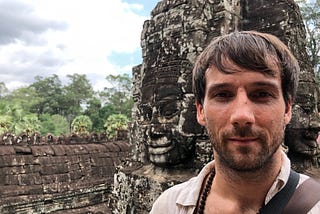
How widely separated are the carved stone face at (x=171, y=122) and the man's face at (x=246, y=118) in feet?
3.36

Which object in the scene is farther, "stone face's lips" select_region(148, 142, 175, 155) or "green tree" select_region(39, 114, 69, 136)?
"green tree" select_region(39, 114, 69, 136)

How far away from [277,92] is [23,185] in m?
5.58

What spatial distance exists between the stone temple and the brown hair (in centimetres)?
101

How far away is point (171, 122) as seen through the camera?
2.19 metres

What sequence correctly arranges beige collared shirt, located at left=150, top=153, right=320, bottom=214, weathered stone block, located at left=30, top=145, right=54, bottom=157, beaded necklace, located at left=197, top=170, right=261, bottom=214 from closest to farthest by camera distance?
beige collared shirt, located at left=150, top=153, right=320, bottom=214 → beaded necklace, located at left=197, top=170, right=261, bottom=214 → weathered stone block, located at left=30, top=145, right=54, bottom=157

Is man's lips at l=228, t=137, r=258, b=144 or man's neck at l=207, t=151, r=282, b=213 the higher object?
man's lips at l=228, t=137, r=258, b=144

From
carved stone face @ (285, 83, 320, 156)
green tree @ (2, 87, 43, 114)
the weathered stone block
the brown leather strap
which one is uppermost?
green tree @ (2, 87, 43, 114)

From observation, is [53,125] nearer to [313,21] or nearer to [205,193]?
[313,21]

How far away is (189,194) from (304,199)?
15.7 inches

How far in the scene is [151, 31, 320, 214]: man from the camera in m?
1.05

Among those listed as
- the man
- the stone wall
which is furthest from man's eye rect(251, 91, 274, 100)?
the stone wall

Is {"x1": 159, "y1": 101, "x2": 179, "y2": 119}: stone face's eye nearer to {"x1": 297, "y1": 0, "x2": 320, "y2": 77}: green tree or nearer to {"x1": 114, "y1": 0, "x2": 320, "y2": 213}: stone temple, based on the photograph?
{"x1": 114, "y1": 0, "x2": 320, "y2": 213}: stone temple

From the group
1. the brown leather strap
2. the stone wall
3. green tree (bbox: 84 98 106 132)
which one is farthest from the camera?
green tree (bbox: 84 98 106 132)

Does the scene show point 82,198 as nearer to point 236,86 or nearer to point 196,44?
point 196,44
